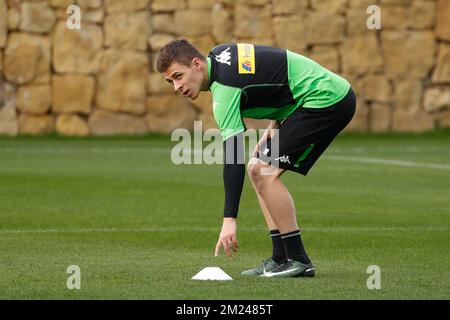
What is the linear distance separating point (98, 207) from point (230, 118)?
5453mm

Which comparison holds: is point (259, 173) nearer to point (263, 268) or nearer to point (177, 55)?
point (263, 268)

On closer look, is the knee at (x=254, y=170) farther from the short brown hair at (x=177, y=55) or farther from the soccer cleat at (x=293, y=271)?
the short brown hair at (x=177, y=55)

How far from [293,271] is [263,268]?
11.0 inches

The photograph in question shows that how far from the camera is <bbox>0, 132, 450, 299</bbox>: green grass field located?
8.31m

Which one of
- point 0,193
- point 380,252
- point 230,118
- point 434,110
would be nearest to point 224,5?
point 434,110

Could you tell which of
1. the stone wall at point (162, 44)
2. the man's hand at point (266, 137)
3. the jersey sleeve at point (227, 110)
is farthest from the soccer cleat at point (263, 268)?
the stone wall at point (162, 44)

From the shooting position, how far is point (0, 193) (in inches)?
576

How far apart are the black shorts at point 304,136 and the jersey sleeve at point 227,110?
0.51 m

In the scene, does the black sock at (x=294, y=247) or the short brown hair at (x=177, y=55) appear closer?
the short brown hair at (x=177, y=55)

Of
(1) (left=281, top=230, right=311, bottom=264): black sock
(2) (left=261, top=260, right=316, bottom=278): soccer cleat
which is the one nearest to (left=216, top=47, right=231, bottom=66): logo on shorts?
(1) (left=281, top=230, right=311, bottom=264): black sock

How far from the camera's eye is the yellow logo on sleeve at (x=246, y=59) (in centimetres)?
852

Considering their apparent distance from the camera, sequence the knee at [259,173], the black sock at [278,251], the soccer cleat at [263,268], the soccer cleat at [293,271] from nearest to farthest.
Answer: the knee at [259,173] < the soccer cleat at [293,271] < the soccer cleat at [263,268] < the black sock at [278,251]

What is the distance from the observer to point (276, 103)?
879 centimetres

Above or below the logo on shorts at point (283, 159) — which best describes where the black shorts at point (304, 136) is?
above
